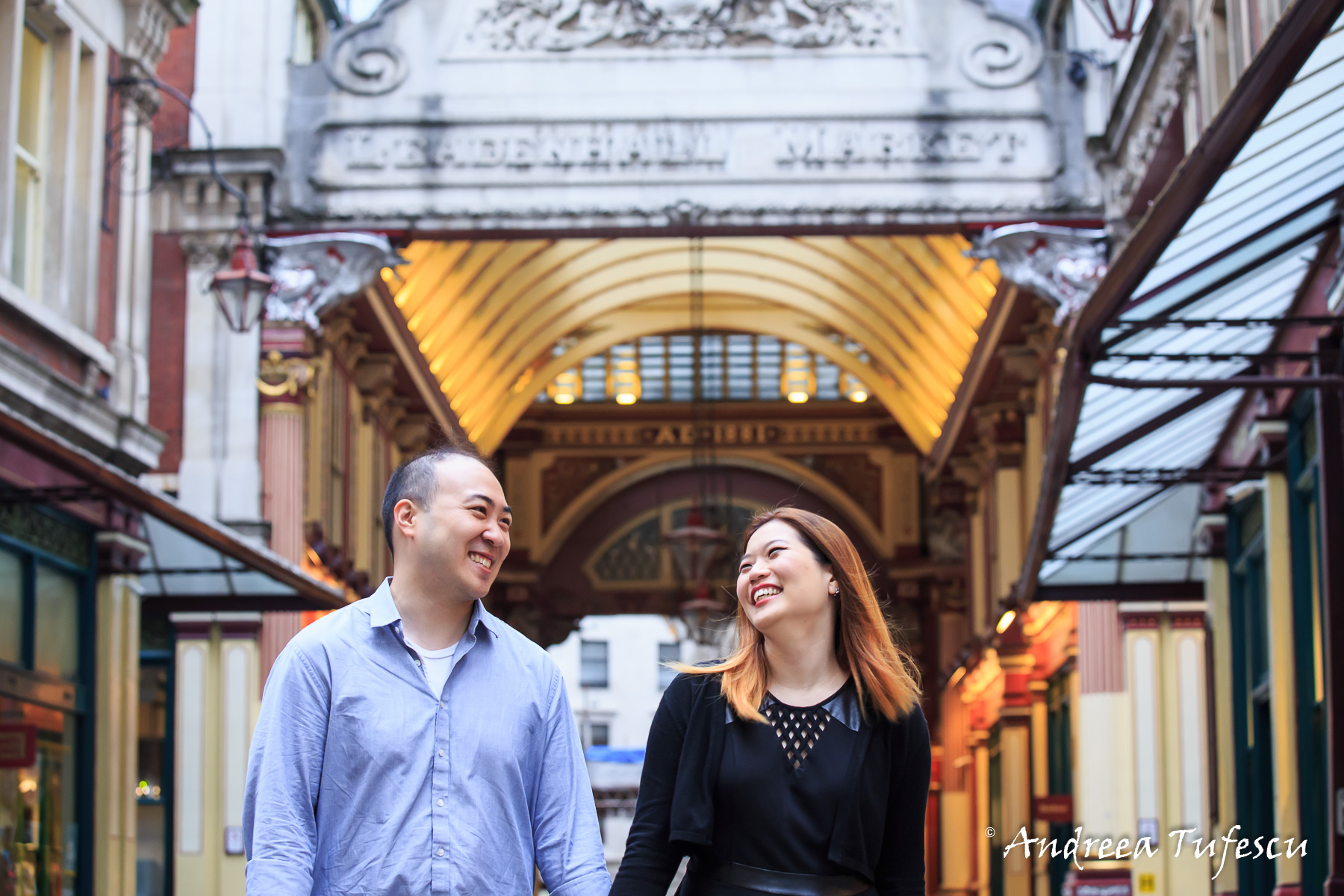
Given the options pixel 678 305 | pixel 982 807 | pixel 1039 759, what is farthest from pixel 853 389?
pixel 1039 759

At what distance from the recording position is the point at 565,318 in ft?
94.0

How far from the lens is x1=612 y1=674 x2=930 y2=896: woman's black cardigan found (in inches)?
180

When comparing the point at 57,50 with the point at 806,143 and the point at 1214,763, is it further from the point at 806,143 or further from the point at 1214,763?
the point at 1214,763

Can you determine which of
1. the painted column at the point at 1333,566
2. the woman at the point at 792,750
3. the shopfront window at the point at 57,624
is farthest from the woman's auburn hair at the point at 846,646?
the shopfront window at the point at 57,624

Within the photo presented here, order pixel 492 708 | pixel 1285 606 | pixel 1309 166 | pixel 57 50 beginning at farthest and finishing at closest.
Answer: pixel 57 50 → pixel 1285 606 → pixel 1309 166 → pixel 492 708

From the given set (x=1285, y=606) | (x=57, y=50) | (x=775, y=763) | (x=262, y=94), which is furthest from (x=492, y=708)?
(x=262, y=94)

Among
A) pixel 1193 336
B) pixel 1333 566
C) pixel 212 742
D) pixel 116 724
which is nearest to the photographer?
pixel 1333 566

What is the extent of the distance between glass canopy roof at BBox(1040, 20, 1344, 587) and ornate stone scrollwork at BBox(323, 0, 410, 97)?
752cm

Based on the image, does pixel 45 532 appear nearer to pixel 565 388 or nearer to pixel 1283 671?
pixel 1283 671

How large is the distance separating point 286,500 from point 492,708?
14663mm

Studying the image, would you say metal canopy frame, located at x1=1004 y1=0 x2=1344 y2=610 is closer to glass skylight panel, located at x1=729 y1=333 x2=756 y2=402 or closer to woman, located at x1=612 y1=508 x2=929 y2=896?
woman, located at x1=612 y1=508 x2=929 y2=896

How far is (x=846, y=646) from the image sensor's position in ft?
16.1

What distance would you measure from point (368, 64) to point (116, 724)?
6.65m

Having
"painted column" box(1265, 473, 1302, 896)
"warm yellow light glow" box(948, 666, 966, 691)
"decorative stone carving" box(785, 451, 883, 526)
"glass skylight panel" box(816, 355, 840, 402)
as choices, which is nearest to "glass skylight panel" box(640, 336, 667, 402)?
"decorative stone carving" box(785, 451, 883, 526)
